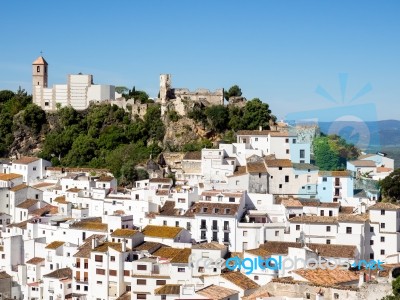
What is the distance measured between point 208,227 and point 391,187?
33.4 feet

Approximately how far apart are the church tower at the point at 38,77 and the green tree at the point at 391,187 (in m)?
32.3

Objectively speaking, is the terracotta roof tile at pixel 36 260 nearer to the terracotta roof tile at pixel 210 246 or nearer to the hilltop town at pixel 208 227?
the hilltop town at pixel 208 227

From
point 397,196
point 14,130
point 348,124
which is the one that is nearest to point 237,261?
point 348,124

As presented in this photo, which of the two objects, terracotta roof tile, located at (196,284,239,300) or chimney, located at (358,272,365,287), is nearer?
terracotta roof tile, located at (196,284,239,300)

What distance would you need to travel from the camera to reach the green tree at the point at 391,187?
34688mm

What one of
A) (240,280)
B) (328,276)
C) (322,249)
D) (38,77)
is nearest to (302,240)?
(322,249)

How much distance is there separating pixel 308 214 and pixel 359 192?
15.3 feet

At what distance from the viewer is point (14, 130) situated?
54.8 metres

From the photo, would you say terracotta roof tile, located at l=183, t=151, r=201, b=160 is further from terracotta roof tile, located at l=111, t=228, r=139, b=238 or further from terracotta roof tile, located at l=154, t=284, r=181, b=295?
terracotta roof tile, located at l=154, t=284, r=181, b=295

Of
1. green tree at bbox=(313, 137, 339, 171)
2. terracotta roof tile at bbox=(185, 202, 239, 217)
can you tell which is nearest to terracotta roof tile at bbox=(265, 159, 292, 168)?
green tree at bbox=(313, 137, 339, 171)

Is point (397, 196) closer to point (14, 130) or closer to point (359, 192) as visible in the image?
point (359, 192)

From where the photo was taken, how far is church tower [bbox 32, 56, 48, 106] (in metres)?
57.0

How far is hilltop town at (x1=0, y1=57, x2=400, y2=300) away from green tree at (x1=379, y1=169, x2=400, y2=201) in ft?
1.69

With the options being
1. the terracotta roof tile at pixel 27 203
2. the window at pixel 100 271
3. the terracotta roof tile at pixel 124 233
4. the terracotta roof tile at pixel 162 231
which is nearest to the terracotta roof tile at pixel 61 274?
the window at pixel 100 271
